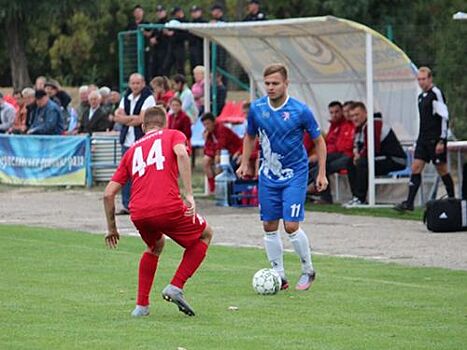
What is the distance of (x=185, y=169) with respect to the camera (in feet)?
34.3

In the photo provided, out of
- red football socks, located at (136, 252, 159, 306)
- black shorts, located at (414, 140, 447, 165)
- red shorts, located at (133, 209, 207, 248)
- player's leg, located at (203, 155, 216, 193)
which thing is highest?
red shorts, located at (133, 209, 207, 248)

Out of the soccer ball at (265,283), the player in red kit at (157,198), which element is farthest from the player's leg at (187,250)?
the soccer ball at (265,283)

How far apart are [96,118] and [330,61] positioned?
555 centimetres

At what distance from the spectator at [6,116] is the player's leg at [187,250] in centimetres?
1804

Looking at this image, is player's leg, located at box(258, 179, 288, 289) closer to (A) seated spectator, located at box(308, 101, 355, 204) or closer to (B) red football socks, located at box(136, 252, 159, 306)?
(B) red football socks, located at box(136, 252, 159, 306)

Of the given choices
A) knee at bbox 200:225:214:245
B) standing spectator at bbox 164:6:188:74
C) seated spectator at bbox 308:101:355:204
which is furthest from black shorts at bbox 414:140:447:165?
standing spectator at bbox 164:6:188:74

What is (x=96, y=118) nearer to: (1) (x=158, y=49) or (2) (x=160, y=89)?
(1) (x=158, y=49)

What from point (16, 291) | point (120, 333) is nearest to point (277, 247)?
point (16, 291)

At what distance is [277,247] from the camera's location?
12.9 meters

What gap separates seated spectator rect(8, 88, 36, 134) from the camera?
91.2 feet

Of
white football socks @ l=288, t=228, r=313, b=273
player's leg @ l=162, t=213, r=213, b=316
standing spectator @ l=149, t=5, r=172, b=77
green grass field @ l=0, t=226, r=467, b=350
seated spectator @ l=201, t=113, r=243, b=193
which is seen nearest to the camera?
green grass field @ l=0, t=226, r=467, b=350

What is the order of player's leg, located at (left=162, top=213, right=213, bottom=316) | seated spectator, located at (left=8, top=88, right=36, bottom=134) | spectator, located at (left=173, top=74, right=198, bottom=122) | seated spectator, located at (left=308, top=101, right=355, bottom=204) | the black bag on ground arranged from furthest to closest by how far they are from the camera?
1. seated spectator, located at (left=8, top=88, right=36, bottom=134)
2. spectator, located at (left=173, top=74, right=198, bottom=122)
3. seated spectator, located at (left=308, top=101, right=355, bottom=204)
4. the black bag on ground
5. player's leg, located at (left=162, top=213, right=213, bottom=316)

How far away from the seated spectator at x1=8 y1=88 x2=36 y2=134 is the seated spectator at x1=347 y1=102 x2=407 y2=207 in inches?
315

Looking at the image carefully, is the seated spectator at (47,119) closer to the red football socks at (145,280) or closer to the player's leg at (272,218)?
the player's leg at (272,218)
